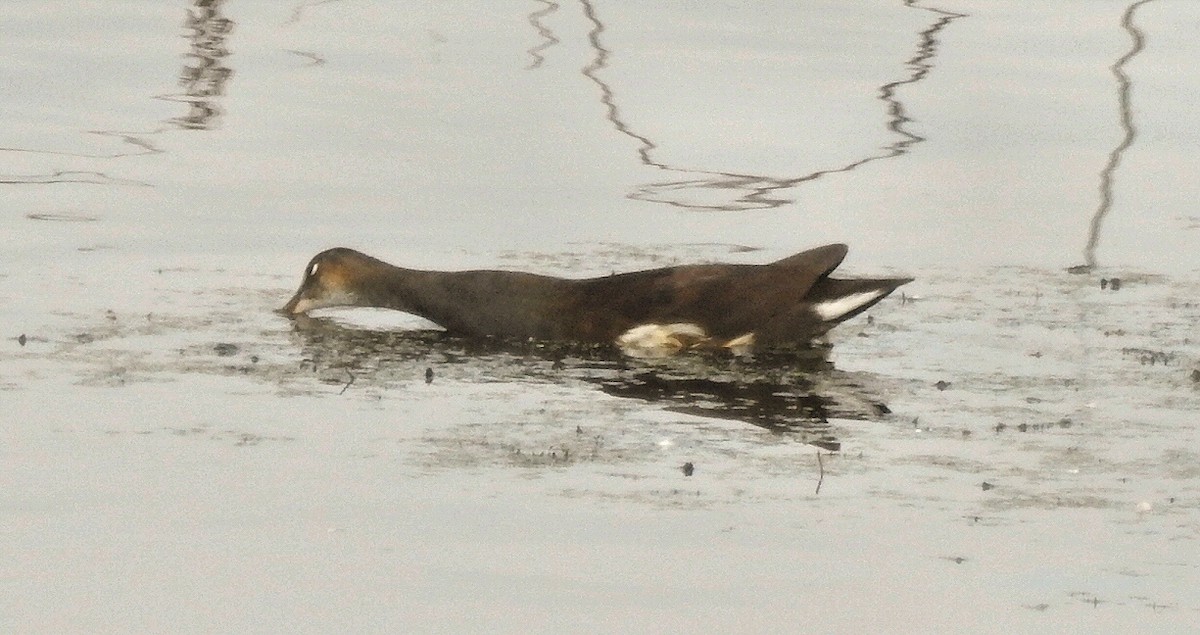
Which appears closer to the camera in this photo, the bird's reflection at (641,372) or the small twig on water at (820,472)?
the small twig on water at (820,472)

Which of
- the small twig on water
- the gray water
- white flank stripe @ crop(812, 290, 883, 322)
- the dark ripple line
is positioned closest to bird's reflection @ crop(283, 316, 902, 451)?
the gray water

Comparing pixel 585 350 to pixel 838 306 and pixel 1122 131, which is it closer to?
pixel 838 306

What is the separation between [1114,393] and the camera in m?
9.33

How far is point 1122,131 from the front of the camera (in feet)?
50.2

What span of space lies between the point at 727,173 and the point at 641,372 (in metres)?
4.56

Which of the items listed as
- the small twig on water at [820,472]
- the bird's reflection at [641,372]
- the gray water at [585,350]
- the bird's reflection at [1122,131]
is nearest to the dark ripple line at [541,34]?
the gray water at [585,350]

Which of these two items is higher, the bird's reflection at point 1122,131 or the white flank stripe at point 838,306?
the white flank stripe at point 838,306

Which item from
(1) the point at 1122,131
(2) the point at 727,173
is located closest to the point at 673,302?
(2) the point at 727,173

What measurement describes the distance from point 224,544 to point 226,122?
26.4 ft

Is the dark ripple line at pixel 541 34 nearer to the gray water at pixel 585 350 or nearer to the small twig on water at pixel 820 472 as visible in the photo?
the gray water at pixel 585 350

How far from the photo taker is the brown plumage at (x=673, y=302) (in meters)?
10.0

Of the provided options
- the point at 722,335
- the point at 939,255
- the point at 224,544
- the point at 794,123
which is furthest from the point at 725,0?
the point at 224,544

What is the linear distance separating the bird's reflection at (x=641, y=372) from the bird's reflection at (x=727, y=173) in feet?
10.5

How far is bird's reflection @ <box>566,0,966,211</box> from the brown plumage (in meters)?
2.94
